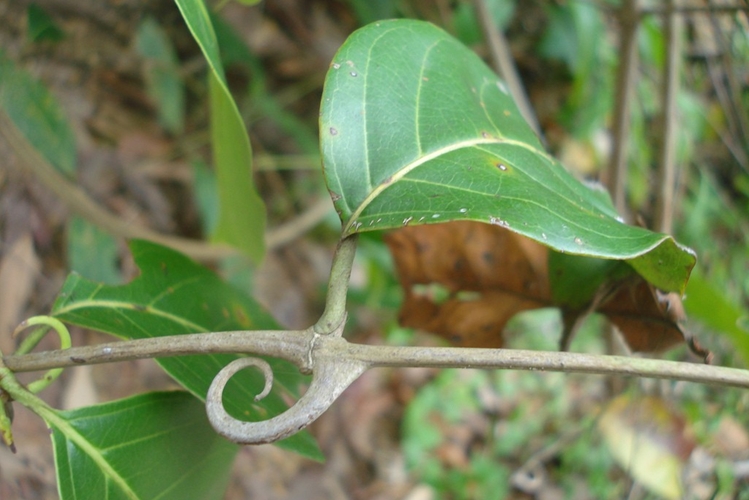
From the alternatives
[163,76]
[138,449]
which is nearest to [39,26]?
[163,76]

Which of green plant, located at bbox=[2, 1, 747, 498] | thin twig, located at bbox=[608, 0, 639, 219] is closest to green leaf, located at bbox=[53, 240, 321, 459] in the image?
green plant, located at bbox=[2, 1, 747, 498]

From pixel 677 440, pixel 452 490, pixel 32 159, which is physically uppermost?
pixel 32 159

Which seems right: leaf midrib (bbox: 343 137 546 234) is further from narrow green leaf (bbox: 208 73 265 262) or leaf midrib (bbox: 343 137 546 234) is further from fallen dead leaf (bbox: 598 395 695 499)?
fallen dead leaf (bbox: 598 395 695 499)

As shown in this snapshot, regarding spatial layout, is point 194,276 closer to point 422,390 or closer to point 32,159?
point 32,159

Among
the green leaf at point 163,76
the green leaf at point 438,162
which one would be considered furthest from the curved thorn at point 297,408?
the green leaf at point 163,76

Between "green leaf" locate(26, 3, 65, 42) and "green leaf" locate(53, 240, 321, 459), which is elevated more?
"green leaf" locate(26, 3, 65, 42)

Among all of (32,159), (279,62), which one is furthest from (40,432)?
(279,62)

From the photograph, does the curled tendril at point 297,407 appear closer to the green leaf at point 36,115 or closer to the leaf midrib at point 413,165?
the leaf midrib at point 413,165
